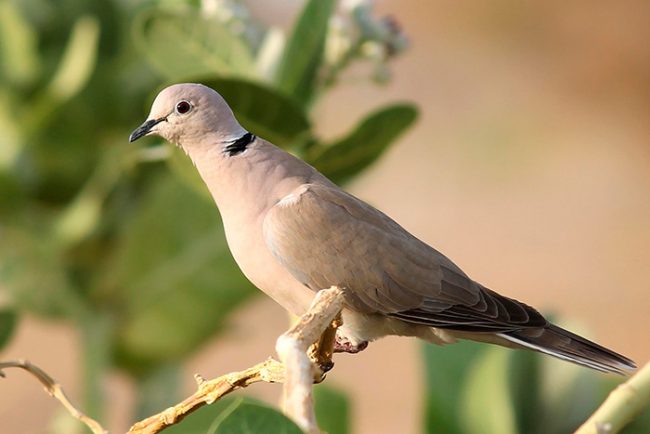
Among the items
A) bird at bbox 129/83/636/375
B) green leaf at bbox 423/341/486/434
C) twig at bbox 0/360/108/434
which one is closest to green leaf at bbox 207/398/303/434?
twig at bbox 0/360/108/434

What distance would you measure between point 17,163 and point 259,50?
0.44 m

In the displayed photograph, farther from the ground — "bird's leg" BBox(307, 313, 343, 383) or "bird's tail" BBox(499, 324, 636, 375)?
"bird's tail" BBox(499, 324, 636, 375)

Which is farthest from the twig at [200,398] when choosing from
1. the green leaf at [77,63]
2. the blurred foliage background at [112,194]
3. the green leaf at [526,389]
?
the green leaf at [77,63]

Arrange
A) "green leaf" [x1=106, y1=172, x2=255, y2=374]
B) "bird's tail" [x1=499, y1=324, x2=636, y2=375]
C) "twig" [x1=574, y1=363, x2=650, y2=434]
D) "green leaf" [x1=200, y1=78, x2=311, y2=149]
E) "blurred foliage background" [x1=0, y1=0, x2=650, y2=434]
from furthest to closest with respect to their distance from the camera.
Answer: "green leaf" [x1=106, y1=172, x2=255, y2=374]
"blurred foliage background" [x1=0, y1=0, x2=650, y2=434]
"green leaf" [x1=200, y1=78, x2=311, y2=149]
"bird's tail" [x1=499, y1=324, x2=636, y2=375]
"twig" [x1=574, y1=363, x2=650, y2=434]

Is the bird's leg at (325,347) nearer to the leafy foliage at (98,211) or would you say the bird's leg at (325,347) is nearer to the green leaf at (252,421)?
the green leaf at (252,421)

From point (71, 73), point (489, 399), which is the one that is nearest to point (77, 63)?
point (71, 73)

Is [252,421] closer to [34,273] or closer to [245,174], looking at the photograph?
[245,174]

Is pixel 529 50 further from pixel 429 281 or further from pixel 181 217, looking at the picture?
pixel 429 281

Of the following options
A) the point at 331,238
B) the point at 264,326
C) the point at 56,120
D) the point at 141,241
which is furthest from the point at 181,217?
the point at 264,326

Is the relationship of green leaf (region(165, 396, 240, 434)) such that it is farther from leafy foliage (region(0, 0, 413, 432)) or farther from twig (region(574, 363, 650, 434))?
leafy foliage (region(0, 0, 413, 432))

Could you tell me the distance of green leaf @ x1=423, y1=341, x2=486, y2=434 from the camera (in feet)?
2.67

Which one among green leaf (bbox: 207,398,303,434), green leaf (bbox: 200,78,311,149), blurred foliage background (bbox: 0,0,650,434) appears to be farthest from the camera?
blurred foliage background (bbox: 0,0,650,434)

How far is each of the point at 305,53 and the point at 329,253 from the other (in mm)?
208

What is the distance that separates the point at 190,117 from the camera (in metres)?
0.75
